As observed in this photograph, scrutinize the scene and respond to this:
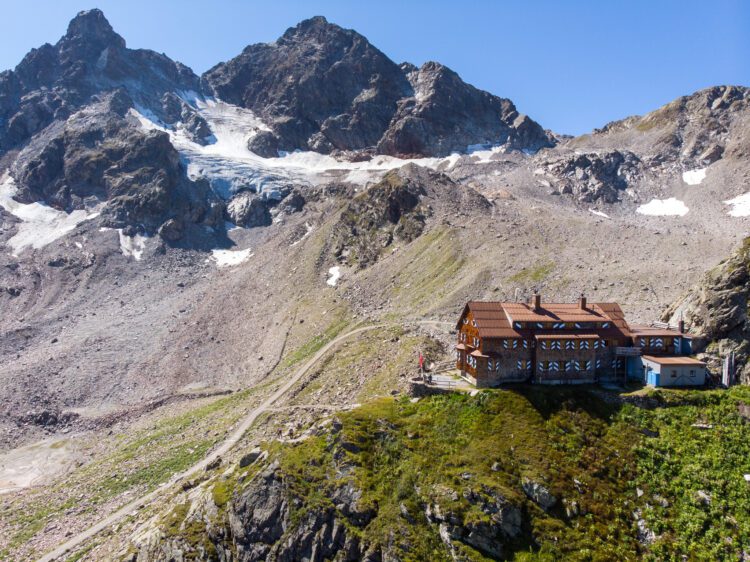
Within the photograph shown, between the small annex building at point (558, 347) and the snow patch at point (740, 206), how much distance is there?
324ft

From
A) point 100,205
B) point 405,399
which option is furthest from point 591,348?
point 100,205

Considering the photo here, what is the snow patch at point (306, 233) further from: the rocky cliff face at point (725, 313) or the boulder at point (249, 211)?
the rocky cliff face at point (725, 313)

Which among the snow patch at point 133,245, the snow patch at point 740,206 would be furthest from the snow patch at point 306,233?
the snow patch at point 740,206

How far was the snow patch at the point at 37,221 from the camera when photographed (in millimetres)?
Answer: 156625

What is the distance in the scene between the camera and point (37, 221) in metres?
168

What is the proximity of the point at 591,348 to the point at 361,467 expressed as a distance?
22137mm

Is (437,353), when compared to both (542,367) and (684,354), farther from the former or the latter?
(684,354)

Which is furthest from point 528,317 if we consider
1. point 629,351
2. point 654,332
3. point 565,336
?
point 654,332

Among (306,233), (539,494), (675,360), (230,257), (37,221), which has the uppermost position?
(37,221)

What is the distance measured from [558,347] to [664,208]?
12091 centimetres

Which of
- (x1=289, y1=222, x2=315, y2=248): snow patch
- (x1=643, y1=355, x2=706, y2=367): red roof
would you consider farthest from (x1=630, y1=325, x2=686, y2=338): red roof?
(x1=289, y1=222, x2=315, y2=248): snow patch

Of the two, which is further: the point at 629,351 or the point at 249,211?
the point at 249,211

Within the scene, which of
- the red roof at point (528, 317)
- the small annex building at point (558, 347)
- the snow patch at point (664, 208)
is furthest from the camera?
the snow patch at point (664, 208)

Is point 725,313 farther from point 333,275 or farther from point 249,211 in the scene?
point 249,211
